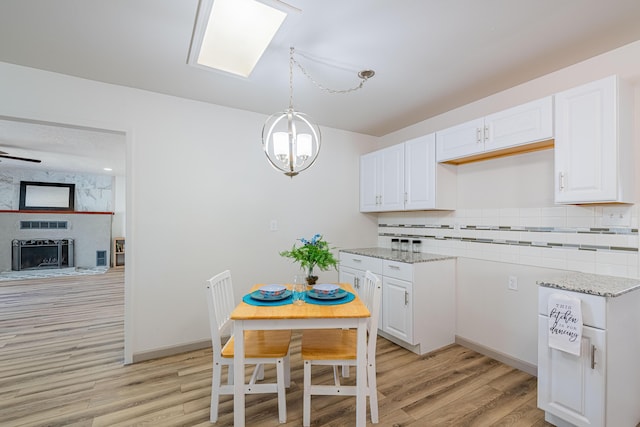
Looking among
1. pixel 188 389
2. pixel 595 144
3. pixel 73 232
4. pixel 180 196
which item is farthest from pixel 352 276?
pixel 73 232

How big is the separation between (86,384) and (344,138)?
11.5 feet

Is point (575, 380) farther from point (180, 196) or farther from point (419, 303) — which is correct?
point (180, 196)

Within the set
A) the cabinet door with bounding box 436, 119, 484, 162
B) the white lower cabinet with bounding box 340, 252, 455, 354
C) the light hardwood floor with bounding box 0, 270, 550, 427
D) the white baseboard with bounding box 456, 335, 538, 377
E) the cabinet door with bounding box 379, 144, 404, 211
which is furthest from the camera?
the cabinet door with bounding box 379, 144, 404, 211

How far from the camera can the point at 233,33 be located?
1868mm

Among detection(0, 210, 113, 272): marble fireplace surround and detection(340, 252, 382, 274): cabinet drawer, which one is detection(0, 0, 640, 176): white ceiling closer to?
detection(340, 252, 382, 274): cabinet drawer

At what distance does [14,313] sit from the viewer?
392 centimetres

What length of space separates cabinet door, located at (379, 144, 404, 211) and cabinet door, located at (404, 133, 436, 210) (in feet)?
0.22

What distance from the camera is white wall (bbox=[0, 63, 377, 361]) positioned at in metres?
2.41

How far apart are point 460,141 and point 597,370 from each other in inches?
74.4

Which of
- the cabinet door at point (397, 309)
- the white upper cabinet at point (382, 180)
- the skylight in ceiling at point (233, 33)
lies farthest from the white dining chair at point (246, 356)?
the white upper cabinet at point (382, 180)

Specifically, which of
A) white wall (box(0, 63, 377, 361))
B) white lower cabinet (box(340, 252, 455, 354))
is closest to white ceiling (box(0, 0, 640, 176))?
white wall (box(0, 63, 377, 361))

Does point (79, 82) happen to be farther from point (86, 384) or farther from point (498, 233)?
point (498, 233)

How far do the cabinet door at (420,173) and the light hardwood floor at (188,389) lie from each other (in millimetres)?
1504

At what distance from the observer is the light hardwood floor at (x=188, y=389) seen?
6.06 ft
